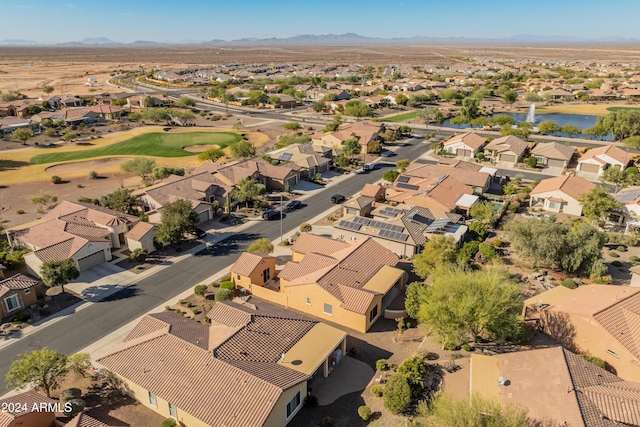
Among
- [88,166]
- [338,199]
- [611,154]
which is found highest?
[611,154]

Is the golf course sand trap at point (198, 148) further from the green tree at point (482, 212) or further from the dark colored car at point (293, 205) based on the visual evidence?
the green tree at point (482, 212)

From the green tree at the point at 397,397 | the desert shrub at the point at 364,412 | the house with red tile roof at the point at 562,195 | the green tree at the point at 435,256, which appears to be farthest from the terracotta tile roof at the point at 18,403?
the house with red tile roof at the point at 562,195

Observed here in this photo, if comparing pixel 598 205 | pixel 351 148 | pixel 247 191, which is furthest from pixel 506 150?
pixel 247 191

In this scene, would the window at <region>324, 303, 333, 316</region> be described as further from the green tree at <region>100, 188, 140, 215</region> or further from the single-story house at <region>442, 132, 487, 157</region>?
the single-story house at <region>442, 132, 487, 157</region>

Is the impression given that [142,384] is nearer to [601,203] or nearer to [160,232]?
[160,232]

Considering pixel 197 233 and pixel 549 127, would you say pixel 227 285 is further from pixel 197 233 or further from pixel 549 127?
pixel 549 127
